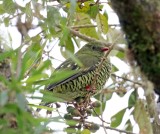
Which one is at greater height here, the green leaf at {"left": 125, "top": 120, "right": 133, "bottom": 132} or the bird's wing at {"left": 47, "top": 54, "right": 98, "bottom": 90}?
the bird's wing at {"left": 47, "top": 54, "right": 98, "bottom": 90}

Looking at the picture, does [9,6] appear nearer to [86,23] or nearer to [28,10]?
[28,10]

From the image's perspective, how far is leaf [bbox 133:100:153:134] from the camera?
2.99 meters

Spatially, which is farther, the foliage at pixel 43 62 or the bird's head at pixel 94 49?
the bird's head at pixel 94 49

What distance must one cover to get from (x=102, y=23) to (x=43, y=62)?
62cm

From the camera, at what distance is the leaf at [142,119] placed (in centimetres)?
299

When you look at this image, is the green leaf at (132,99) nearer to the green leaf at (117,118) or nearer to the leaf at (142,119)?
the green leaf at (117,118)

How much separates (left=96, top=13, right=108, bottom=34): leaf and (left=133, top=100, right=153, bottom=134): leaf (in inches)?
27.1

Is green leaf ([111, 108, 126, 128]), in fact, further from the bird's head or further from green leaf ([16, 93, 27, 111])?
green leaf ([16, 93, 27, 111])

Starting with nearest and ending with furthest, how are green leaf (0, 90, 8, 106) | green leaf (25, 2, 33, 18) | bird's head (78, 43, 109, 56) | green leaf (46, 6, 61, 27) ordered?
green leaf (0, 90, 8, 106) < green leaf (46, 6, 61, 27) < green leaf (25, 2, 33, 18) < bird's head (78, 43, 109, 56)

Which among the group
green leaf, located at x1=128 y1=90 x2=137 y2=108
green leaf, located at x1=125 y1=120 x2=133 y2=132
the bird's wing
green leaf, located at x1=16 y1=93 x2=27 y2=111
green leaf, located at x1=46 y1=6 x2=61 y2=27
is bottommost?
green leaf, located at x1=125 y1=120 x2=133 y2=132

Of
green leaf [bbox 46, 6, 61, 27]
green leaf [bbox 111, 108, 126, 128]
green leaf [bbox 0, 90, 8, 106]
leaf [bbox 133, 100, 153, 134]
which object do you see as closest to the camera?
green leaf [bbox 0, 90, 8, 106]

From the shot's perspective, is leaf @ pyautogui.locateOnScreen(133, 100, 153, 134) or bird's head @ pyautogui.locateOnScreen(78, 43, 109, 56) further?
bird's head @ pyautogui.locateOnScreen(78, 43, 109, 56)

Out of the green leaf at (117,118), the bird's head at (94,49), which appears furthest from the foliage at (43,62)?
the bird's head at (94,49)

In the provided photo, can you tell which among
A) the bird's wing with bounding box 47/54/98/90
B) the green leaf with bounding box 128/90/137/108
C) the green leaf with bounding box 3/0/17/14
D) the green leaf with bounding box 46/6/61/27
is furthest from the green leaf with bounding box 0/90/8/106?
the bird's wing with bounding box 47/54/98/90
